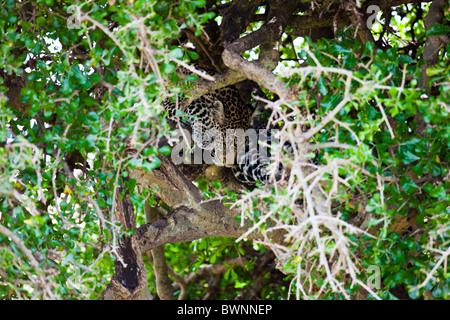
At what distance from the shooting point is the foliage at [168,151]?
7.41 ft

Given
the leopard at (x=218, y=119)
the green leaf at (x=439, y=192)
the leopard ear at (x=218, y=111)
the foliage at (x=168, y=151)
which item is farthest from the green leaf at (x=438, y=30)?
the leopard ear at (x=218, y=111)

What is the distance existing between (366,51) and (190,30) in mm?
1265

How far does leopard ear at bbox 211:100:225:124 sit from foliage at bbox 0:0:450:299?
1506mm

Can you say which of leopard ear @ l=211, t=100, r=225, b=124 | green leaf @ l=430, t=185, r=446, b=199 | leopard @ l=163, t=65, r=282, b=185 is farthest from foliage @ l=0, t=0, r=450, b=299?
leopard ear @ l=211, t=100, r=225, b=124

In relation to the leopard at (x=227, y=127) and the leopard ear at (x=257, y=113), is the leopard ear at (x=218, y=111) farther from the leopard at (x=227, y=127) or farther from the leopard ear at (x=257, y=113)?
the leopard ear at (x=257, y=113)

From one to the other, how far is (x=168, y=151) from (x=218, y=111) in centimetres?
201

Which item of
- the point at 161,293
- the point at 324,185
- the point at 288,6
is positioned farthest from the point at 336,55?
the point at 161,293

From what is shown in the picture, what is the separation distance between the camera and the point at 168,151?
2.46 meters

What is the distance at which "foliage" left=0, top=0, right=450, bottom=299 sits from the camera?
226 centimetres

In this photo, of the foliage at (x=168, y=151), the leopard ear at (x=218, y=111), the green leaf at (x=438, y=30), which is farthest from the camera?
the leopard ear at (x=218, y=111)

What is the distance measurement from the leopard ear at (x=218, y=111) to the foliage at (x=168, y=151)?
1.51 metres

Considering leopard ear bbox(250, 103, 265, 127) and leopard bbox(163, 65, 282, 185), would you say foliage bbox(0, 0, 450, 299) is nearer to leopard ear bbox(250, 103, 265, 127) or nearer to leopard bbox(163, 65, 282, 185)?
leopard bbox(163, 65, 282, 185)

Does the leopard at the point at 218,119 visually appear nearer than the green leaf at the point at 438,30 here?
No

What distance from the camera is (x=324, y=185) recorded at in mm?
2547
